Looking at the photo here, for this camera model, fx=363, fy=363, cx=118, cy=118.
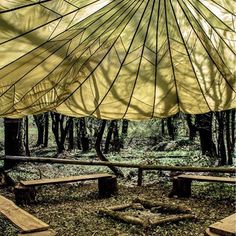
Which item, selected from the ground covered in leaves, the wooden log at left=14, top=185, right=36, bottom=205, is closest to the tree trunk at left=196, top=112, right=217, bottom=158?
the ground covered in leaves

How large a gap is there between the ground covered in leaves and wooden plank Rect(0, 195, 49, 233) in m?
0.45

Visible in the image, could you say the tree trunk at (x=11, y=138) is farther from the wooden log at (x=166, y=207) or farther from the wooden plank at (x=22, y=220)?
the wooden plank at (x=22, y=220)

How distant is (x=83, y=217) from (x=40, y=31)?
5216 mm

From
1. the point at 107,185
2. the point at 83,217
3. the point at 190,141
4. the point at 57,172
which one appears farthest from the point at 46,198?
the point at 190,141

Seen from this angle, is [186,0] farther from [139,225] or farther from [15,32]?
[139,225]

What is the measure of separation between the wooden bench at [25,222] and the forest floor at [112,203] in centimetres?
48

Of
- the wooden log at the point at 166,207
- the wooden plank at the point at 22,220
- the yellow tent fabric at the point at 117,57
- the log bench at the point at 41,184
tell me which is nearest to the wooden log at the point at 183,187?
the wooden log at the point at 166,207

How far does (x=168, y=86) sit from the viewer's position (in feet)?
15.8

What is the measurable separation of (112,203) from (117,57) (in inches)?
230

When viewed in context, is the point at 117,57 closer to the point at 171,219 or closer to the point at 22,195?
the point at 171,219

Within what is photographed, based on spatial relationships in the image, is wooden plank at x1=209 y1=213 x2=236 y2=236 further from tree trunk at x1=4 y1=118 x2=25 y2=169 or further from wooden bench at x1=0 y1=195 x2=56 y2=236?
tree trunk at x1=4 y1=118 x2=25 y2=169

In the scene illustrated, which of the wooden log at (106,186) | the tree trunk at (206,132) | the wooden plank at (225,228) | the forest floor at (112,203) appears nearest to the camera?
the wooden plank at (225,228)

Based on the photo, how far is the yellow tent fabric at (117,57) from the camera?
12.5ft

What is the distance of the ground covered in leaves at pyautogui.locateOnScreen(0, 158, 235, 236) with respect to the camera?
22.8 ft
